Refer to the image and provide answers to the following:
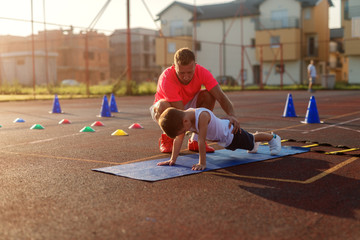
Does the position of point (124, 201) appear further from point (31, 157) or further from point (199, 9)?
point (199, 9)

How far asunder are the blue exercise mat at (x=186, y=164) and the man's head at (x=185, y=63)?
100 cm

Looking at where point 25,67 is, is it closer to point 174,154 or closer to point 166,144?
point 166,144

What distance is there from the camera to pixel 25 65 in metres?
49.5

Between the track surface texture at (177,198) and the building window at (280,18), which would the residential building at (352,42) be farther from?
the track surface texture at (177,198)

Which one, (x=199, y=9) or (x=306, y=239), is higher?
(x=199, y=9)

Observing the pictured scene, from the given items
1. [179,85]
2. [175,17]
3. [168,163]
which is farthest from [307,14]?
[168,163]

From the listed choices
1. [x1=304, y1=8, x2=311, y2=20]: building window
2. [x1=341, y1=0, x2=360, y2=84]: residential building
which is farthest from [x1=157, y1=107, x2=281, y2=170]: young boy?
[x1=304, y1=8, x2=311, y2=20]: building window

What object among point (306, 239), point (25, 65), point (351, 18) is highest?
point (351, 18)

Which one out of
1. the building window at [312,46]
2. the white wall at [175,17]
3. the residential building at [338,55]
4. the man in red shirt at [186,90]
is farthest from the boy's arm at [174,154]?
the residential building at [338,55]

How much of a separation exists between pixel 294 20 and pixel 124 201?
1736 inches

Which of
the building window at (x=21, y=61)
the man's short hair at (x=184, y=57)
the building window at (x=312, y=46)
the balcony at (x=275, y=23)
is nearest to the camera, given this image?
the man's short hair at (x=184, y=57)

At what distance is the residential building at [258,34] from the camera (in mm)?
44938

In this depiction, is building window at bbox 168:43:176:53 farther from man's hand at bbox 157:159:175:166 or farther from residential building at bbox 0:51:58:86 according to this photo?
man's hand at bbox 157:159:175:166

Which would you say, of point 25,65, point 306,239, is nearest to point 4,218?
point 306,239
